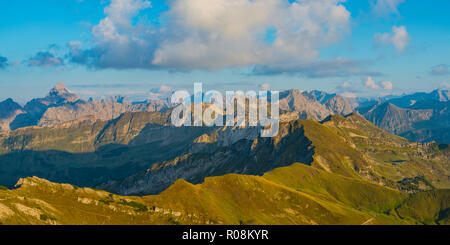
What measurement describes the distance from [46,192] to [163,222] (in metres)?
70.7
